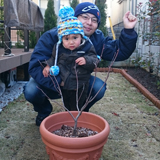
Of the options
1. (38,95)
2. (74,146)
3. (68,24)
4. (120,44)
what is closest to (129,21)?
(120,44)

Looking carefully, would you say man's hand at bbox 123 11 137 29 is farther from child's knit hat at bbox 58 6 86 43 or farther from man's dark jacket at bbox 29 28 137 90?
child's knit hat at bbox 58 6 86 43

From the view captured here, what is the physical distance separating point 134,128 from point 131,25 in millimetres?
1076

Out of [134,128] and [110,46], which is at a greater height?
[110,46]

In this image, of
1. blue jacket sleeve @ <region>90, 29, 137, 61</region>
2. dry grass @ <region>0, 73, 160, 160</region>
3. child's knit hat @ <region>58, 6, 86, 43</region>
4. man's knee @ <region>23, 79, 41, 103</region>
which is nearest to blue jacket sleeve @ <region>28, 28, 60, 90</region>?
man's knee @ <region>23, 79, 41, 103</region>

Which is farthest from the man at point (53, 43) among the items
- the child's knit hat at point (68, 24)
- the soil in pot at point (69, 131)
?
the soil in pot at point (69, 131)

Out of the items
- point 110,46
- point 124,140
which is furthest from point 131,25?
point 124,140

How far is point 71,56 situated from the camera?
187 cm

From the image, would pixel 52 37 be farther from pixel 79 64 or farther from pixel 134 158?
pixel 134 158

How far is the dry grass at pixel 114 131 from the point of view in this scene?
1.84 metres

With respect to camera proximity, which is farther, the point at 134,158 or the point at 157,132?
the point at 157,132

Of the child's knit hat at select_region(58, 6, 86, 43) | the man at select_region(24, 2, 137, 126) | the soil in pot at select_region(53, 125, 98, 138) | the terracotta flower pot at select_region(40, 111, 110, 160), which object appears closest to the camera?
the terracotta flower pot at select_region(40, 111, 110, 160)

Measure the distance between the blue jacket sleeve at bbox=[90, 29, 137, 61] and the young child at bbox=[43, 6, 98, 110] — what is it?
13.7 inches

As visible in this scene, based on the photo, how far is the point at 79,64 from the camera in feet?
6.00

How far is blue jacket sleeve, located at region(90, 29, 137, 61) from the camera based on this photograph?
80.7 inches
